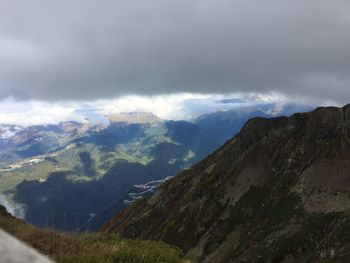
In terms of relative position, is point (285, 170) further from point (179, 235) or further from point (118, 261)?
point (118, 261)

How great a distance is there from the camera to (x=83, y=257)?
39.5ft

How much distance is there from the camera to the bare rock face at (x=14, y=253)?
364 centimetres

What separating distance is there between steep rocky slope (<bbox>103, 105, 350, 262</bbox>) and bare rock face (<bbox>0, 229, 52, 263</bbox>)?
63.3 m

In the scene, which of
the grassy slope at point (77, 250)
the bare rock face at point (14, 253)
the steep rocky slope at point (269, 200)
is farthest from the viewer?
the steep rocky slope at point (269, 200)

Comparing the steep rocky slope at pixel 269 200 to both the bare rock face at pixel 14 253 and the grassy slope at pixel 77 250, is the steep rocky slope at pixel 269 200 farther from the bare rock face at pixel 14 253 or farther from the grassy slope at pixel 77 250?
the bare rock face at pixel 14 253

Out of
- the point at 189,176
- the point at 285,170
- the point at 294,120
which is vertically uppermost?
the point at 294,120

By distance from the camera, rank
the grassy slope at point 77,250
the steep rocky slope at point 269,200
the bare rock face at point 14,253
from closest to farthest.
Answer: the bare rock face at point 14,253 → the grassy slope at point 77,250 → the steep rocky slope at point 269,200

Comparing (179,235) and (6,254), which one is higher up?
(6,254)

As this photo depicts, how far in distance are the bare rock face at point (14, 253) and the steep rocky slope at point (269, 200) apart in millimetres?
63263

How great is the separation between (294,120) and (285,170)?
2557 cm

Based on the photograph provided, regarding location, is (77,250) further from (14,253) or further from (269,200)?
(269,200)

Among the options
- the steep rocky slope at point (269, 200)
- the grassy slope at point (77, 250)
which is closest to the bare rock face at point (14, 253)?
the grassy slope at point (77, 250)

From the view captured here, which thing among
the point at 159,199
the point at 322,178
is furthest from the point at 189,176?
the point at 322,178

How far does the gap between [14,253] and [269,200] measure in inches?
4579
